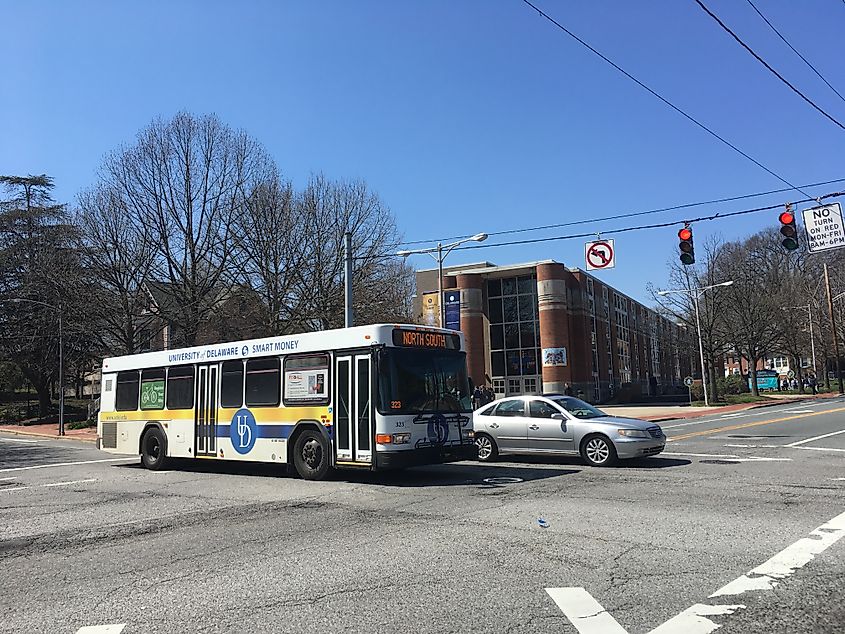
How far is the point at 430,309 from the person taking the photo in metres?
48.7

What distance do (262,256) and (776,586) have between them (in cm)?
2853

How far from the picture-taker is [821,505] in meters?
8.92

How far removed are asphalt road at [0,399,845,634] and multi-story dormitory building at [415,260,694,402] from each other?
36.8 m

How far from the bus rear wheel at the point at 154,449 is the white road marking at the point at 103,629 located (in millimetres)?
11345

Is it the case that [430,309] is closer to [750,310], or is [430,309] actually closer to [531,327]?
[531,327]

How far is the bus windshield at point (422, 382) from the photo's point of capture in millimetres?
11766

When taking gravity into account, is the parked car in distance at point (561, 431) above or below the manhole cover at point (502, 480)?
above

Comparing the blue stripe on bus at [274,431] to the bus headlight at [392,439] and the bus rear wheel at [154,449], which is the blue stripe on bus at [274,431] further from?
the bus rear wheel at [154,449]

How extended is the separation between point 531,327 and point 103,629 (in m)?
48.3

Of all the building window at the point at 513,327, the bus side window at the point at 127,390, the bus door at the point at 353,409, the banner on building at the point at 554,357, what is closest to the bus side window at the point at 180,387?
the bus side window at the point at 127,390

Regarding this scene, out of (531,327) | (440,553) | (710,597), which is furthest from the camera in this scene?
(531,327)

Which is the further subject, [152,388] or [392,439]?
[152,388]

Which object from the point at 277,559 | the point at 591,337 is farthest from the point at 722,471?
the point at 591,337

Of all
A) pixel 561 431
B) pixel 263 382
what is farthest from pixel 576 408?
pixel 263 382
